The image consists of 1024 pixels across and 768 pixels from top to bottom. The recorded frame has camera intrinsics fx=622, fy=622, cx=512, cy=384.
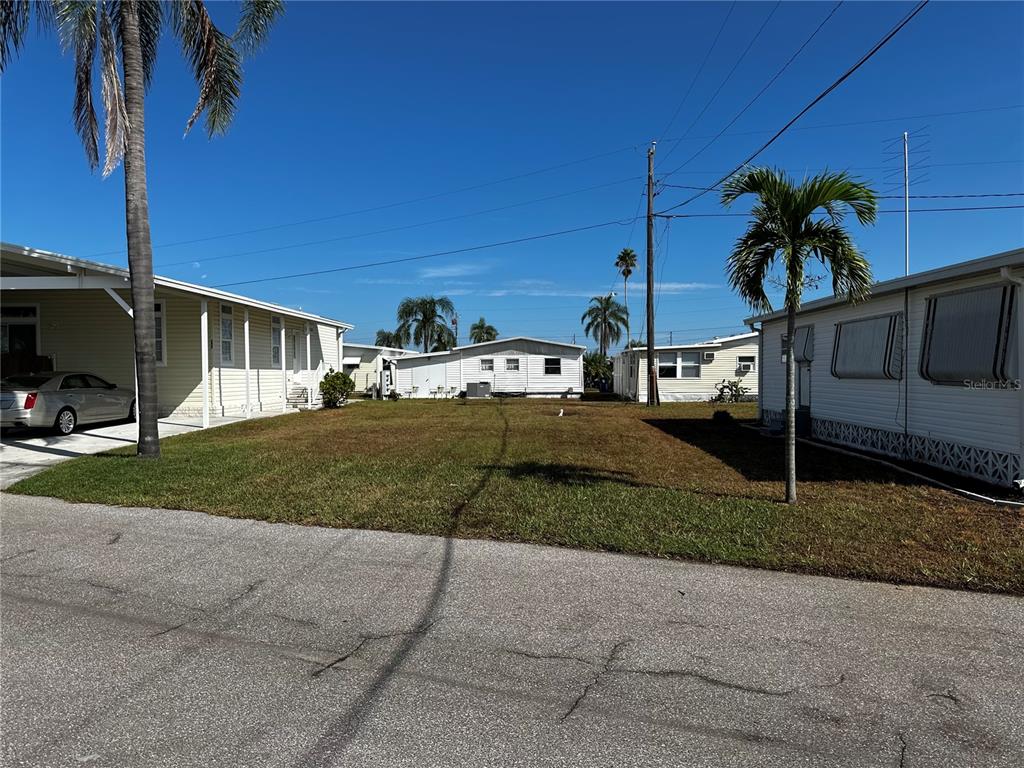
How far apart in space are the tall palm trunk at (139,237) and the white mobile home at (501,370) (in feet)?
72.4

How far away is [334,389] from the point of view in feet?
69.6

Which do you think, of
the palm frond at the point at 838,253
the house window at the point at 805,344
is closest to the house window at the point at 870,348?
the house window at the point at 805,344

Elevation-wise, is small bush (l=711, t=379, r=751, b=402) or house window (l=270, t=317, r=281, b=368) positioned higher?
house window (l=270, t=317, r=281, b=368)

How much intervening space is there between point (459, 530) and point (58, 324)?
590 inches

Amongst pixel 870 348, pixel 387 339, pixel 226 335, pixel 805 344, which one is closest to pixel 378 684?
pixel 870 348

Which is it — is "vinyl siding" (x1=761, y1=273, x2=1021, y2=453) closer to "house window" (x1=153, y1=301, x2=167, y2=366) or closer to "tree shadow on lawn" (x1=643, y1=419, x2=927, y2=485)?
"tree shadow on lawn" (x1=643, y1=419, x2=927, y2=485)

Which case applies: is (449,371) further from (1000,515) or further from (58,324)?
(1000,515)

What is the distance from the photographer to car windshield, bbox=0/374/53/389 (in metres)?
11.7

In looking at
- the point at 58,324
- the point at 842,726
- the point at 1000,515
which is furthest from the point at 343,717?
the point at 58,324

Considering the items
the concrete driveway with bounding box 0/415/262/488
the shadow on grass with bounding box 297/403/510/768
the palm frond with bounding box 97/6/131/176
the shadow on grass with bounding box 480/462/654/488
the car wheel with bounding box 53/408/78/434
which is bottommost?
the shadow on grass with bounding box 297/403/510/768

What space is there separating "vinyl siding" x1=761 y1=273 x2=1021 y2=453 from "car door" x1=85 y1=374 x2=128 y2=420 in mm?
15182

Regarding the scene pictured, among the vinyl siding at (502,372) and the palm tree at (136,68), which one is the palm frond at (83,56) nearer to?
the palm tree at (136,68)

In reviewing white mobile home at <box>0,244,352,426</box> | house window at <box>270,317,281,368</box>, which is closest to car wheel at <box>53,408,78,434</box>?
white mobile home at <box>0,244,352,426</box>

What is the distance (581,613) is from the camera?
13.1 ft
